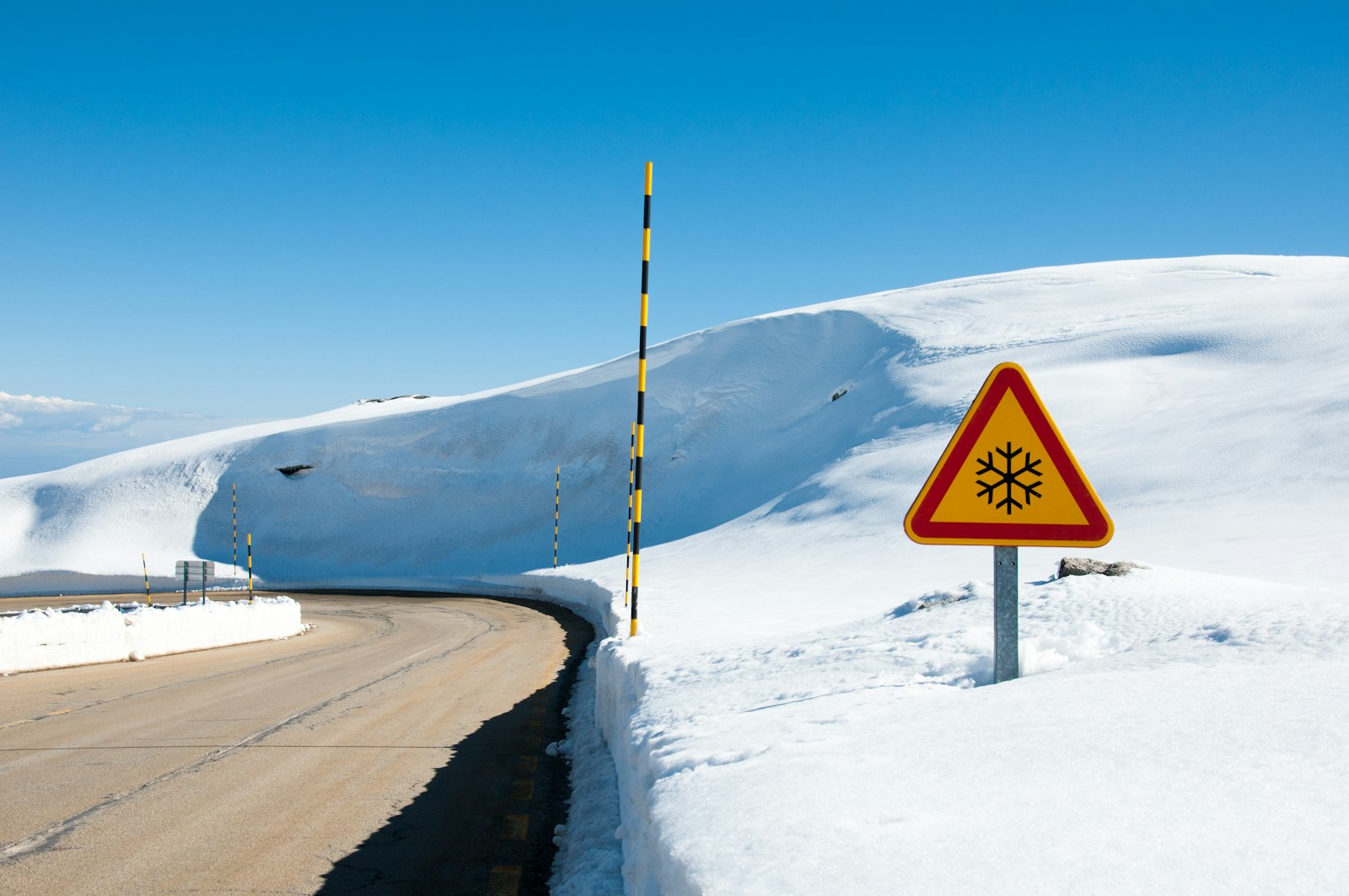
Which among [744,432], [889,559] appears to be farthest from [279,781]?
[744,432]

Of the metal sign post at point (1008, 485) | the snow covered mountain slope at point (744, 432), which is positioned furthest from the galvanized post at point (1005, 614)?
the snow covered mountain slope at point (744, 432)

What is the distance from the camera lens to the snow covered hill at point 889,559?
2.83 m

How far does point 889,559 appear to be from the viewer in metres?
23.1

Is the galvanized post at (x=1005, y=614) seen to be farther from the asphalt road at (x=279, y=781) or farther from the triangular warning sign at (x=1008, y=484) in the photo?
the asphalt road at (x=279, y=781)

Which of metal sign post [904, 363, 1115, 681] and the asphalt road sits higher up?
metal sign post [904, 363, 1115, 681]

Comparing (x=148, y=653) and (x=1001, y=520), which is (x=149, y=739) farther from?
(x=148, y=653)

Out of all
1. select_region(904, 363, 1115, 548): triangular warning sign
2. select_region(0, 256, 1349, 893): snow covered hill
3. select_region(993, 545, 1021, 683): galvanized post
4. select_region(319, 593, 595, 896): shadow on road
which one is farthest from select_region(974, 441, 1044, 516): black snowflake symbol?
select_region(319, 593, 595, 896): shadow on road

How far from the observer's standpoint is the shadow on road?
15.5ft

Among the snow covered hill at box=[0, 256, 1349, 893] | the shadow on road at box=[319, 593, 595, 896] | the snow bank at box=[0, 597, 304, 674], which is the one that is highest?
the snow covered hill at box=[0, 256, 1349, 893]

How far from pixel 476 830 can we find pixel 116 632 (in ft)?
40.0

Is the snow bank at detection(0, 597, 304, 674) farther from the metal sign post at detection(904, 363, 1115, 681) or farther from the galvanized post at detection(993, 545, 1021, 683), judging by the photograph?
the metal sign post at detection(904, 363, 1115, 681)

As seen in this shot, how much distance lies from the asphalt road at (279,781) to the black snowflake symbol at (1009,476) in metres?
2.77

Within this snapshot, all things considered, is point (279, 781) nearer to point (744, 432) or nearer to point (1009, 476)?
point (1009, 476)

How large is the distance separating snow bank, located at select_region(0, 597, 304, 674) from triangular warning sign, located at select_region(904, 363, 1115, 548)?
1359 cm
